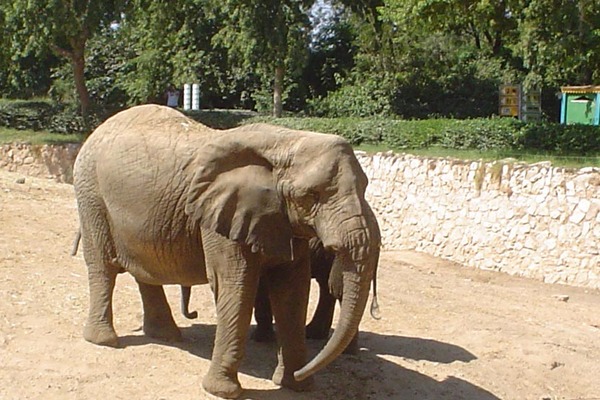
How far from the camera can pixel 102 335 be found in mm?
7738

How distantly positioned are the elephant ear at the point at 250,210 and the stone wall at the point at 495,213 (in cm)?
903

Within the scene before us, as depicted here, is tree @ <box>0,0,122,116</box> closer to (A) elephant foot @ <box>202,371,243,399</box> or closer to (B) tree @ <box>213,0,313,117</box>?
(B) tree @ <box>213,0,313,117</box>

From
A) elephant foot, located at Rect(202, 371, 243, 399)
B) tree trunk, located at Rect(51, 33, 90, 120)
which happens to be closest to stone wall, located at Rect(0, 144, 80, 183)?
tree trunk, located at Rect(51, 33, 90, 120)

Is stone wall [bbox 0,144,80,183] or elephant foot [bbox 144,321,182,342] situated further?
stone wall [bbox 0,144,80,183]

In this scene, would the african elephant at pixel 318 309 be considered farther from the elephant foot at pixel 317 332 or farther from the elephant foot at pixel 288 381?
the elephant foot at pixel 288 381

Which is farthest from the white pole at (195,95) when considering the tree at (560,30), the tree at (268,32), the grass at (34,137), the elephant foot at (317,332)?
the elephant foot at (317,332)

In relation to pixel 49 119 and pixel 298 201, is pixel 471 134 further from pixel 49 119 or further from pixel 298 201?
pixel 298 201

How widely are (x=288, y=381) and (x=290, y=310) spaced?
57 cm

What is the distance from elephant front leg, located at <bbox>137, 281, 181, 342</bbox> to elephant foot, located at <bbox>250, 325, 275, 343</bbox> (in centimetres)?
71

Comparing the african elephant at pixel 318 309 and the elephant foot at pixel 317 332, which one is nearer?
the african elephant at pixel 318 309

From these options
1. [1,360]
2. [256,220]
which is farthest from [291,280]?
[1,360]

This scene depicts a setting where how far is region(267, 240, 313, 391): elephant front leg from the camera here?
6871 mm

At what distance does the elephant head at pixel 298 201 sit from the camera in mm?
5867

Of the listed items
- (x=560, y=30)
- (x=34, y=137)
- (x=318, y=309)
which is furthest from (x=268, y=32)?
(x=318, y=309)
